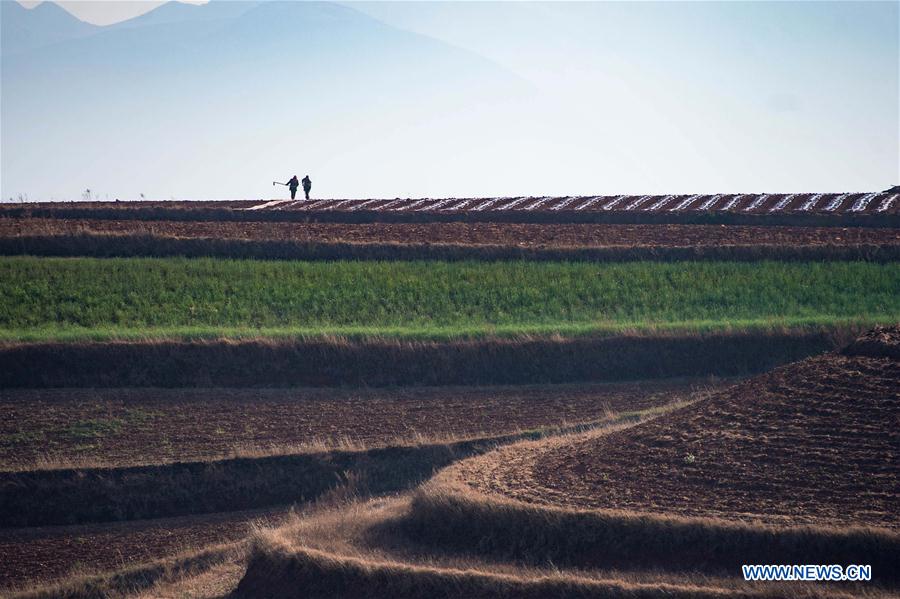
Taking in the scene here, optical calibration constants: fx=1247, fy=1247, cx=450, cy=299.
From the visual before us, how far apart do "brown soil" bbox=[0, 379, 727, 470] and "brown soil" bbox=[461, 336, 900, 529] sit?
3763 millimetres

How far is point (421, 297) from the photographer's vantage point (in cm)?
3272

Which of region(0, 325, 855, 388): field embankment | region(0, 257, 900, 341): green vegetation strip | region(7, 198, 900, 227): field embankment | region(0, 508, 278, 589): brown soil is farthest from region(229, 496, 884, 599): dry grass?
region(7, 198, 900, 227): field embankment

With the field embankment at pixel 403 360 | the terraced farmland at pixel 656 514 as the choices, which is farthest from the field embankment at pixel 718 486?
the field embankment at pixel 403 360

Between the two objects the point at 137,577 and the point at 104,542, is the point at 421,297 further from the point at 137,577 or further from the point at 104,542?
the point at 137,577

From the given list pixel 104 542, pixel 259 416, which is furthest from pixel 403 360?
pixel 104 542

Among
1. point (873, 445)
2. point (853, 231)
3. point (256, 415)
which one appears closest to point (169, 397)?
point (256, 415)

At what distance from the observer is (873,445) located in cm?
1864

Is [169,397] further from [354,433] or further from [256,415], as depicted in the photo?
[354,433]

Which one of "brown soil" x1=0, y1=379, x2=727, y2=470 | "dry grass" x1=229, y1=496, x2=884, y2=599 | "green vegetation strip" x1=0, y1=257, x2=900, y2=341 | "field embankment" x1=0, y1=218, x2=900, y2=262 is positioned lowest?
"dry grass" x1=229, y1=496, x2=884, y2=599

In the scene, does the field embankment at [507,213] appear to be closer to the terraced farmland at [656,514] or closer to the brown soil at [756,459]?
the brown soil at [756,459]

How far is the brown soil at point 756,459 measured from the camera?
17422 mm

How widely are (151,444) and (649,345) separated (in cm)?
1164

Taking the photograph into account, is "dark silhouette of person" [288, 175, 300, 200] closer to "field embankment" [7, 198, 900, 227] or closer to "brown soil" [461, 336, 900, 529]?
"field embankment" [7, 198, 900, 227]

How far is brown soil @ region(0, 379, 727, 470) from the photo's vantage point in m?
23.7
